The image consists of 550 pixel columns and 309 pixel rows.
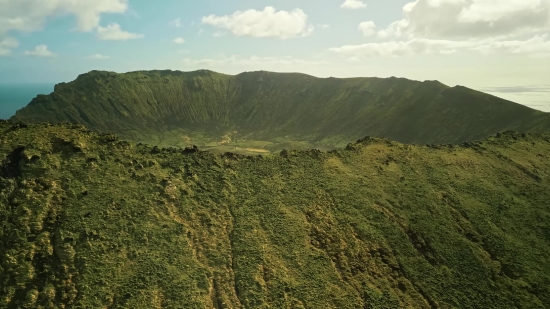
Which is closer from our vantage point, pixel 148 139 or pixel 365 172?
pixel 365 172

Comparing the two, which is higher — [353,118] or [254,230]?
[353,118]

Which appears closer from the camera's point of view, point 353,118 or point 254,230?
point 254,230

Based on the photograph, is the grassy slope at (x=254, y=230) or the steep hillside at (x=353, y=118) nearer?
the grassy slope at (x=254, y=230)

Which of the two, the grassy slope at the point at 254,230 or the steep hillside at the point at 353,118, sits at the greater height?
the steep hillside at the point at 353,118

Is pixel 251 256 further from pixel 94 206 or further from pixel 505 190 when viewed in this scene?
pixel 505 190

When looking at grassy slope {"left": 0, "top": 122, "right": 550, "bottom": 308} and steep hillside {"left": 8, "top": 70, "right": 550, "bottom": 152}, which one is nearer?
grassy slope {"left": 0, "top": 122, "right": 550, "bottom": 308}

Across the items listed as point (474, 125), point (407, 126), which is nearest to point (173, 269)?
point (474, 125)

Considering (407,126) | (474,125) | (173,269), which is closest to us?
(173,269)

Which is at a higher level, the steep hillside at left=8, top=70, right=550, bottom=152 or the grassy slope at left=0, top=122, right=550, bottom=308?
the steep hillside at left=8, top=70, right=550, bottom=152
